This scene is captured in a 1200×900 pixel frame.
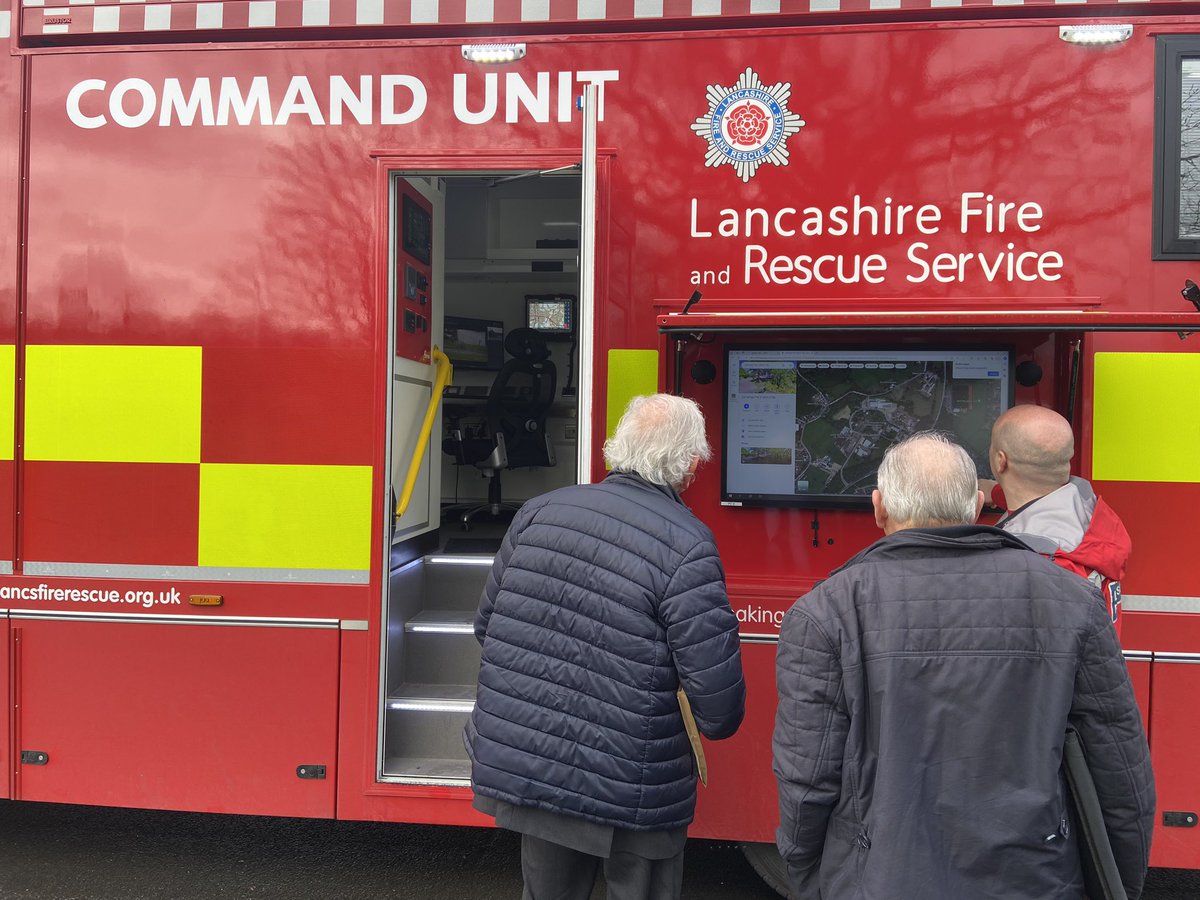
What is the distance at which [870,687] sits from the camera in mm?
1415

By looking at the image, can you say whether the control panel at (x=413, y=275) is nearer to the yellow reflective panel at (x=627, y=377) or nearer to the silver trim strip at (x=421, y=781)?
the yellow reflective panel at (x=627, y=377)

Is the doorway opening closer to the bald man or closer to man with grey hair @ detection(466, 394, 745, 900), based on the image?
man with grey hair @ detection(466, 394, 745, 900)

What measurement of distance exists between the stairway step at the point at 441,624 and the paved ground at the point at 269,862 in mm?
873

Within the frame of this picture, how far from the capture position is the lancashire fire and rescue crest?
8.86ft

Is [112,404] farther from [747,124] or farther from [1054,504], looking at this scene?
[1054,504]

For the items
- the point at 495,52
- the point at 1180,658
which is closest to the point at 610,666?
the point at 1180,658

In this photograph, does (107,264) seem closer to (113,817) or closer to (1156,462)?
(113,817)

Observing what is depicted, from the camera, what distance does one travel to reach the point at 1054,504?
2004 millimetres

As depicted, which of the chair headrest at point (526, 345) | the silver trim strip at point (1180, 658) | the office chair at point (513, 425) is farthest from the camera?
the chair headrest at point (526, 345)

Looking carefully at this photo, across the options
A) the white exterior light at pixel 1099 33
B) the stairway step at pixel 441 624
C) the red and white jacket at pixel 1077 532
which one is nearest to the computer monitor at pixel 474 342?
the stairway step at pixel 441 624

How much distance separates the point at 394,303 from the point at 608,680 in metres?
1.58

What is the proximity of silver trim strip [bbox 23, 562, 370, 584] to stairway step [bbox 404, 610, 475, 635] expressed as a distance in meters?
0.49

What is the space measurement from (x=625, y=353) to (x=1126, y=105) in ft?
5.43

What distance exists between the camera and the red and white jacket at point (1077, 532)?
193 centimetres
